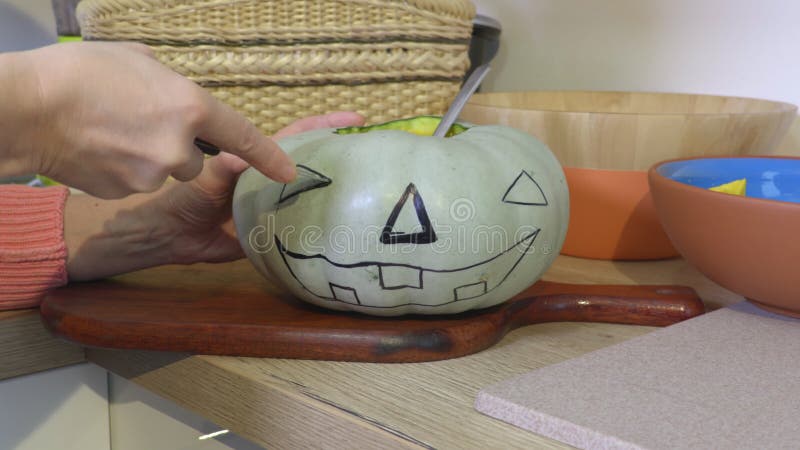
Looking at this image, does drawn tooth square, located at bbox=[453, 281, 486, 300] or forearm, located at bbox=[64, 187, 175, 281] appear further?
forearm, located at bbox=[64, 187, 175, 281]

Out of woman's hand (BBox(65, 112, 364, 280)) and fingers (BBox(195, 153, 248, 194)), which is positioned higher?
fingers (BBox(195, 153, 248, 194))

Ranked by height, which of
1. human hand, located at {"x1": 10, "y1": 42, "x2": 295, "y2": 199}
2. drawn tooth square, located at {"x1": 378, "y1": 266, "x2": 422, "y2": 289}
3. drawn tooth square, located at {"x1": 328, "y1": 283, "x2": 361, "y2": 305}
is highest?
human hand, located at {"x1": 10, "y1": 42, "x2": 295, "y2": 199}

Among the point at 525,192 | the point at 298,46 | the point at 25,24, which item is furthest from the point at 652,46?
the point at 25,24

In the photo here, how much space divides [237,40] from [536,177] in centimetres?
55

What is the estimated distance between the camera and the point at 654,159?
33.7 inches

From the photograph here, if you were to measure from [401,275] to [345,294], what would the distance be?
51 millimetres

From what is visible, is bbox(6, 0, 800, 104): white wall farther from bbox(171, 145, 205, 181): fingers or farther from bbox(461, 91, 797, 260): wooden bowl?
bbox(171, 145, 205, 181): fingers

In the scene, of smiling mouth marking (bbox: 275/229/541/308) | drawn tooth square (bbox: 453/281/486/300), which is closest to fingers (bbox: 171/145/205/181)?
smiling mouth marking (bbox: 275/229/541/308)

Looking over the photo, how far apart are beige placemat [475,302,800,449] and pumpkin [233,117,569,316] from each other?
11 centimetres

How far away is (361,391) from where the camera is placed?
0.55 m

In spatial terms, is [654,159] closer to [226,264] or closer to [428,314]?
[428,314]

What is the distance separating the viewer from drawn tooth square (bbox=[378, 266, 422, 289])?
597 millimetres

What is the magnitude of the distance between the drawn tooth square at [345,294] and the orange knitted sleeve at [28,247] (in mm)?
292

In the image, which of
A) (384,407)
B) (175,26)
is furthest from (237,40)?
(384,407)
